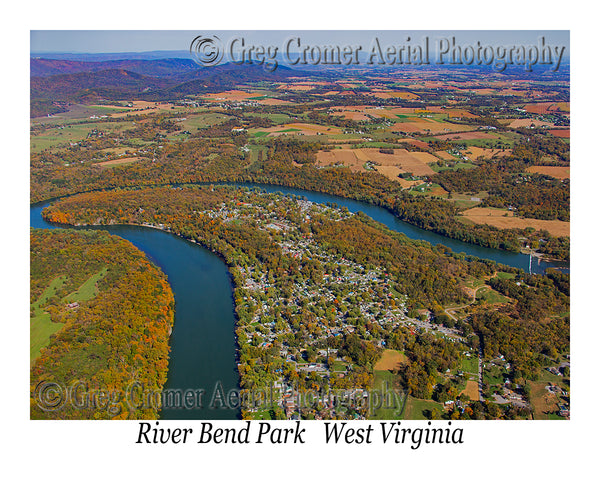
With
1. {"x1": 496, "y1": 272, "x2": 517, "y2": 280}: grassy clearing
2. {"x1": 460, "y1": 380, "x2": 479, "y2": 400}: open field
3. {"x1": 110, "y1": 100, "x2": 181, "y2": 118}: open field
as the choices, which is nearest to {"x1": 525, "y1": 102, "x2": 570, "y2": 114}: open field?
{"x1": 496, "y1": 272, "x2": 517, "y2": 280}: grassy clearing

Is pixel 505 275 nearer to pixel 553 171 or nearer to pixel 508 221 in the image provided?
pixel 508 221

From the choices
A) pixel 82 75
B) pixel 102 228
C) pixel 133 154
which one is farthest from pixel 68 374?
pixel 82 75

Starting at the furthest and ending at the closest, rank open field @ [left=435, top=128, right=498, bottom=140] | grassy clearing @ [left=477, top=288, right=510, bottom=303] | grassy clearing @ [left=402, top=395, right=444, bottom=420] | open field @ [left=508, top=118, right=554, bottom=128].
A: open field @ [left=508, top=118, right=554, bottom=128], open field @ [left=435, top=128, right=498, bottom=140], grassy clearing @ [left=477, top=288, right=510, bottom=303], grassy clearing @ [left=402, top=395, right=444, bottom=420]

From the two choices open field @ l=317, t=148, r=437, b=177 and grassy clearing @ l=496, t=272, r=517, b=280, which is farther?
open field @ l=317, t=148, r=437, b=177

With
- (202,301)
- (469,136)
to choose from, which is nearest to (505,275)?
(202,301)

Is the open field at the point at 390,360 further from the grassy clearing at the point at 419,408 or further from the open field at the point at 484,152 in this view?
the open field at the point at 484,152

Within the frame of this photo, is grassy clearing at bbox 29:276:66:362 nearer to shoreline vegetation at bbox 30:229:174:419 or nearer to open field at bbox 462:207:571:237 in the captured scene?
shoreline vegetation at bbox 30:229:174:419


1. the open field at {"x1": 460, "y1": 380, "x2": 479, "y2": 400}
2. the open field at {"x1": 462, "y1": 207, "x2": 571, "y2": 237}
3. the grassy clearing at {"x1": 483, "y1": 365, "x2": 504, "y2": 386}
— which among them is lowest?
the open field at {"x1": 460, "y1": 380, "x2": 479, "y2": 400}
